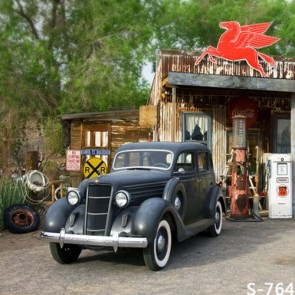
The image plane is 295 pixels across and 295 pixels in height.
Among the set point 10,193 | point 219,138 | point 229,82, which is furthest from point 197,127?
point 10,193

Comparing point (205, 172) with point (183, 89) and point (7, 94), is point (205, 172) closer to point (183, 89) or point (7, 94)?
point (183, 89)

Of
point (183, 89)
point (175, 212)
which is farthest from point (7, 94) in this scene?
point (175, 212)

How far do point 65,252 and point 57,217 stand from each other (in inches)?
24.6

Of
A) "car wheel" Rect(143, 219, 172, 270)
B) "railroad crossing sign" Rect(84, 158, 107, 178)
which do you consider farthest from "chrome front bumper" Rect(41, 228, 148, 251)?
"railroad crossing sign" Rect(84, 158, 107, 178)

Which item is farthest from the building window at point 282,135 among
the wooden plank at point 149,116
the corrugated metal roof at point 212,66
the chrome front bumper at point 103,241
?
the chrome front bumper at point 103,241

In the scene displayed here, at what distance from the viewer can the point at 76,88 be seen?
961 inches

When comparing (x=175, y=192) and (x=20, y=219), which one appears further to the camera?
(x=20, y=219)

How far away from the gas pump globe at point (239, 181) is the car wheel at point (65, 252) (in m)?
4.76

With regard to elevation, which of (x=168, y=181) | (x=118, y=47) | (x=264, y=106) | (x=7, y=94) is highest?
(x=118, y=47)

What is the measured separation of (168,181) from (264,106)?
7618 millimetres

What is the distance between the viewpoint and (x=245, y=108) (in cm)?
1312

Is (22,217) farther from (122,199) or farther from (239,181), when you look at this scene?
(239,181)

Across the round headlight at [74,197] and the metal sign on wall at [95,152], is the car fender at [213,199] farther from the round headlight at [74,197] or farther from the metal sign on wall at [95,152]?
the metal sign on wall at [95,152]

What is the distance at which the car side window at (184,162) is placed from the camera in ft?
25.1
